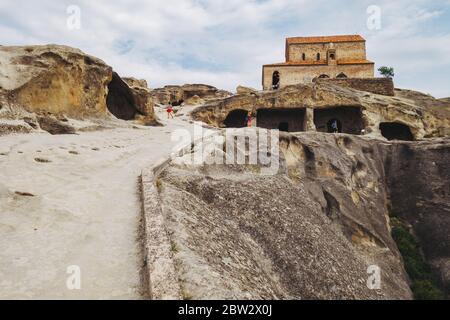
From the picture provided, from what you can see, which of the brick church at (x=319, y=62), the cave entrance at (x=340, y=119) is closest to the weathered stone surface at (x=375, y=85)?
the cave entrance at (x=340, y=119)

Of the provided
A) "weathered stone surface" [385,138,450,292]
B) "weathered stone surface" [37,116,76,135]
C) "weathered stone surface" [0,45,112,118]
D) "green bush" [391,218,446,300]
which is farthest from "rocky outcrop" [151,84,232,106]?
"weathered stone surface" [37,116,76,135]

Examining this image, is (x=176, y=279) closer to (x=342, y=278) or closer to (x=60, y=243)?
(x=60, y=243)

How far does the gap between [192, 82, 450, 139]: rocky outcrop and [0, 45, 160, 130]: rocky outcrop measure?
42.8 feet

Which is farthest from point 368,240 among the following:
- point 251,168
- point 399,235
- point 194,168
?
point 194,168

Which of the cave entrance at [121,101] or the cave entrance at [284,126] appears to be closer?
the cave entrance at [121,101]

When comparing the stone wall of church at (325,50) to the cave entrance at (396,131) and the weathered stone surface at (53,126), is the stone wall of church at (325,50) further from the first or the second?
the weathered stone surface at (53,126)

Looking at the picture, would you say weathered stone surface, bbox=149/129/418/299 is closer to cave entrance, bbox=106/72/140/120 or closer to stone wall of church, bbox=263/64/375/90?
cave entrance, bbox=106/72/140/120

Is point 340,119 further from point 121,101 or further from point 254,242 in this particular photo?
point 254,242

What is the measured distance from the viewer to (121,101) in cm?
2064

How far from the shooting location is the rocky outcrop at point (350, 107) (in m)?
28.1

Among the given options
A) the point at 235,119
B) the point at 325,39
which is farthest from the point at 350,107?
the point at 325,39

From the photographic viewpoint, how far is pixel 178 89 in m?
41.0

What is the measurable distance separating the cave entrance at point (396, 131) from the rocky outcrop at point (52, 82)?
73.6ft

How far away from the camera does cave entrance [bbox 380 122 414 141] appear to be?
1151 inches
